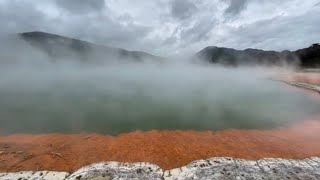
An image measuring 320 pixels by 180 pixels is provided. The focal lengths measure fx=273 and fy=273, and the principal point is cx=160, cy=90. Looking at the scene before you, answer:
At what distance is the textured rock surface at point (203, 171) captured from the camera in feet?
21.6

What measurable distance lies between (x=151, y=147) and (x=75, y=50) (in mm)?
111843

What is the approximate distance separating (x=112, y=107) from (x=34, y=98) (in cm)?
634

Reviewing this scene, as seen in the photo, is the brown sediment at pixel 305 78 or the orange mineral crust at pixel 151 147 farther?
the brown sediment at pixel 305 78

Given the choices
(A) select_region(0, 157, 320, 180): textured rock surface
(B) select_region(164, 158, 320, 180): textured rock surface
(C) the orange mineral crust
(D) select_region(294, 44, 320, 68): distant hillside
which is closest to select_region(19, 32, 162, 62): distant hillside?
(D) select_region(294, 44, 320, 68): distant hillside

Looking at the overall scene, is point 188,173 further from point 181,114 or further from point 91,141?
point 181,114

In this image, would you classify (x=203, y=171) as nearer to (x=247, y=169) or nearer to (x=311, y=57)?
(x=247, y=169)

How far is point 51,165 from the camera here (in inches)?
291

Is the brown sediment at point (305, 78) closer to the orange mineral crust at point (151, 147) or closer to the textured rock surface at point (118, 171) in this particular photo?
the orange mineral crust at point (151, 147)

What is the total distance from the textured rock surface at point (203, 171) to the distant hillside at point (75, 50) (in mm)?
100502

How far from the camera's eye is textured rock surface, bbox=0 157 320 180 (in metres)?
6.59

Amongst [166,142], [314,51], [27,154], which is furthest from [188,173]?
[314,51]

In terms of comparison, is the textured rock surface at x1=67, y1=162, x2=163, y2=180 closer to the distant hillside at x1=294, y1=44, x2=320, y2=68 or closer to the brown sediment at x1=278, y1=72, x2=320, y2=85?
the brown sediment at x1=278, y1=72, x2=320, y2=85

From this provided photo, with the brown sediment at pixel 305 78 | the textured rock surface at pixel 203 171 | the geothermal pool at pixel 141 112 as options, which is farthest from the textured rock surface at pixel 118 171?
the brown sediment at pixel 305 78

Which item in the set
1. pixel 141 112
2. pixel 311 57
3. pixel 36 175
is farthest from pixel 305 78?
pixel 36 175
